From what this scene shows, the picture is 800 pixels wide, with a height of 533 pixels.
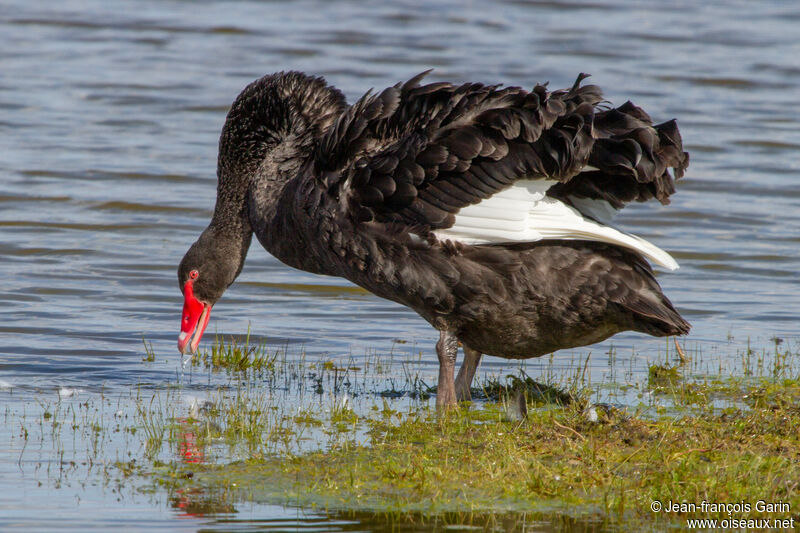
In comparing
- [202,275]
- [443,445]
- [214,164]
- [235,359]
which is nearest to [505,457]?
[443,445]

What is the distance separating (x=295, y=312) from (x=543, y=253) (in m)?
3.93

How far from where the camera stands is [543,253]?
21.2 feet

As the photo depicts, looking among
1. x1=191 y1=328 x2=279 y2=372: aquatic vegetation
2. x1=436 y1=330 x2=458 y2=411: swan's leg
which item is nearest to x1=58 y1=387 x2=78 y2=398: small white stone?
x1=191 y1=328 x2=279 y2=372: aquatic vegetation

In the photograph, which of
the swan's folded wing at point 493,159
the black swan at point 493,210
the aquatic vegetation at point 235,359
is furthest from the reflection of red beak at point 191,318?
the swan's folded wing at point 493,159

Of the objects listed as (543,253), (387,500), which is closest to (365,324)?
(543,253)

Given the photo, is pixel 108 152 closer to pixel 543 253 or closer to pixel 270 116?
pixel 270 116

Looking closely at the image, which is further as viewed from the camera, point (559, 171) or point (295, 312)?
point (295, 312)

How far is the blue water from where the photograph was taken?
845 centimetres

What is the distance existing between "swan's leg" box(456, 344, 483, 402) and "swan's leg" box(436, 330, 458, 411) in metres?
0.28

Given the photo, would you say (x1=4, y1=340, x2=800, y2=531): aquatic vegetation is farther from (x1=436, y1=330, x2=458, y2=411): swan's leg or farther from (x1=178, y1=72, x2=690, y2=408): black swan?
(x1=178, y1=72, x2=690, y2=408): black swan

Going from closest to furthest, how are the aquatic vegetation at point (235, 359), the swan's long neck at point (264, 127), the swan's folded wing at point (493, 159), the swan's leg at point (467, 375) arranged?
the swan's folded wing at point (493, 159)
the swan's leg at point (467, 375)
the swan's long neck at point (264, 127)
the aquatic vegetation at point (235, 359)

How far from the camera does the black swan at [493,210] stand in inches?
243

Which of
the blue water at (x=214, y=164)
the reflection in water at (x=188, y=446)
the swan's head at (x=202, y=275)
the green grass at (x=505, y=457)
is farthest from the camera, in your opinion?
the blue water at (x=214, y=164)

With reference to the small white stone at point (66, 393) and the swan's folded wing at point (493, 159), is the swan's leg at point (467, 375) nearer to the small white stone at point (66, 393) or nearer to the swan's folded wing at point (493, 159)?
the swan's folded wing at point (493, 159)
